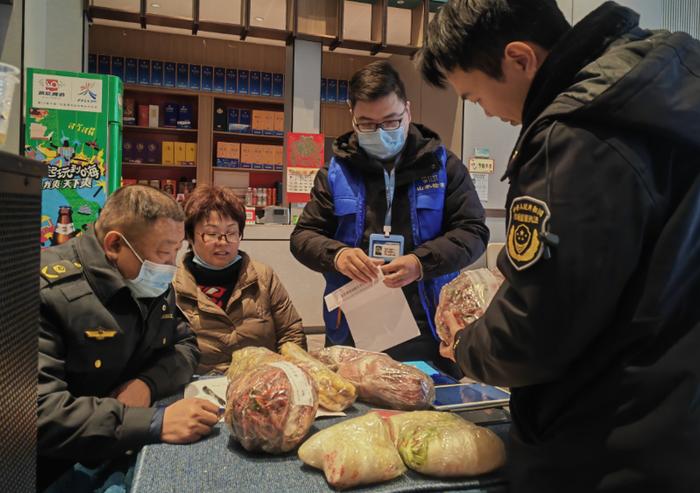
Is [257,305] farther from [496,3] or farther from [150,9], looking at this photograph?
[150,9]

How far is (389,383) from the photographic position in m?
1.21

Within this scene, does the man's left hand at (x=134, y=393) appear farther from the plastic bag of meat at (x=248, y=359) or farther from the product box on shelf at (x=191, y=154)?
the product box on shelf at (x=191, y=154)

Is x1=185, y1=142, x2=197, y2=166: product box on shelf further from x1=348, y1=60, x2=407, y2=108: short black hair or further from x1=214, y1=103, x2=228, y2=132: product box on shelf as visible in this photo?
x1=348, y1=60, x2=407, y2=108: short black hair

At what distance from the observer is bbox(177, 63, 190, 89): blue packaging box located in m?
6.62

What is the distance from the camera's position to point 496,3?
0.85 metres

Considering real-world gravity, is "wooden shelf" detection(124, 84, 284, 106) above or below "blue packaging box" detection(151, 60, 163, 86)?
below

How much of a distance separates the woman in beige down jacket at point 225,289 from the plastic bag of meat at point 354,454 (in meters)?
1.04

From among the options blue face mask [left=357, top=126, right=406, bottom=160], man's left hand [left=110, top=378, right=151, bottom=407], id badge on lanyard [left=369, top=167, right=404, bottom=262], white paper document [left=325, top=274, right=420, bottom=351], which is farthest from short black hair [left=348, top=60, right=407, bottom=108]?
man's left hand [left=110, top=378, right=151, bottom=407]

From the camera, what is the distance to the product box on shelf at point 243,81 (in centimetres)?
675

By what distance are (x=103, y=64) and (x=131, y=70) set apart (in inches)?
12.4

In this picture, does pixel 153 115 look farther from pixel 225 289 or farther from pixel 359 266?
pixel 359 266

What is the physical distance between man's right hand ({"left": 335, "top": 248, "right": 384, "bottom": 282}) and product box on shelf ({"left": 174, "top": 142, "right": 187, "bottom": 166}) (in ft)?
18.3

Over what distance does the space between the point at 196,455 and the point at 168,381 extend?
0.43 metres

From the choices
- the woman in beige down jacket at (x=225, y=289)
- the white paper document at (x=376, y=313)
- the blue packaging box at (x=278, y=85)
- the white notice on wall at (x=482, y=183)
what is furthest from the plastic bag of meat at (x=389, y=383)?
the blue packaging box at (x=278, y=85)
